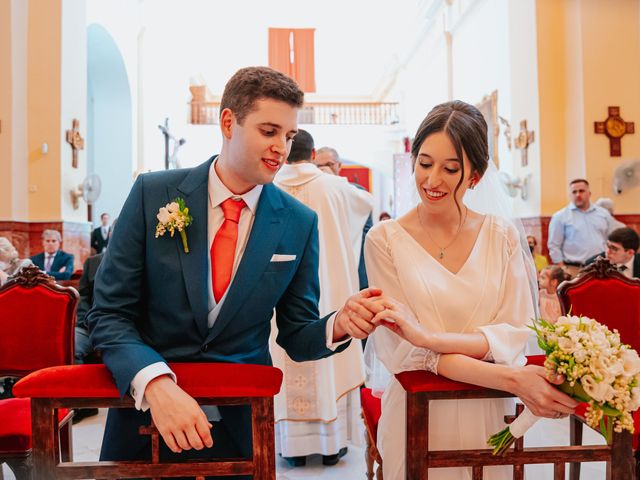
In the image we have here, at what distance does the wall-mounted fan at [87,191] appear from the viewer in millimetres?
9070

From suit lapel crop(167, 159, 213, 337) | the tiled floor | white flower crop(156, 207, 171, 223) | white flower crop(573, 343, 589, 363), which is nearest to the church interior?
the tiled floor

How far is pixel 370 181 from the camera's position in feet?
67.4

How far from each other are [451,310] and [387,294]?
0.22 m

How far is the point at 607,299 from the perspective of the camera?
3014mm

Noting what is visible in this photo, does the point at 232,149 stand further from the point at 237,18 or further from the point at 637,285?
the point at 237,18

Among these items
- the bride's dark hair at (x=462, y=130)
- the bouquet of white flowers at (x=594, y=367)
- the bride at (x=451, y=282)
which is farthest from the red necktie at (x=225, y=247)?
the bouquet of white flowers at (x=594, y=367)

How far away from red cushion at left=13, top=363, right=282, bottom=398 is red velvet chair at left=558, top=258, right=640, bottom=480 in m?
2.11

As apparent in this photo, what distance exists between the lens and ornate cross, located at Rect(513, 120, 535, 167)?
8492mm

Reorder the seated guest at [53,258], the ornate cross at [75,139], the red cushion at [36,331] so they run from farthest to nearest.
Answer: the ornate cross at [75,139] → the seated guest at [53,258] → the red cushion at [36,331]

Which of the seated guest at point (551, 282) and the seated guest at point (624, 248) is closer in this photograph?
the seated guest at point (551, 282)

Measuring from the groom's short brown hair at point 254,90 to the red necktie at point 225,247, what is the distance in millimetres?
245

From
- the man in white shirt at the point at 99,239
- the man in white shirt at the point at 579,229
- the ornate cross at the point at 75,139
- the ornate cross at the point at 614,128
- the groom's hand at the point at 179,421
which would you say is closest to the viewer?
the groom's hand at the point at 179,421

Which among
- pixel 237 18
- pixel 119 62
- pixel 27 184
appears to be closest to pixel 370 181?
pixel 237 18

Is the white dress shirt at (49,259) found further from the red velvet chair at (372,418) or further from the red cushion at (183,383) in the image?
the red cushion at (183,383)
